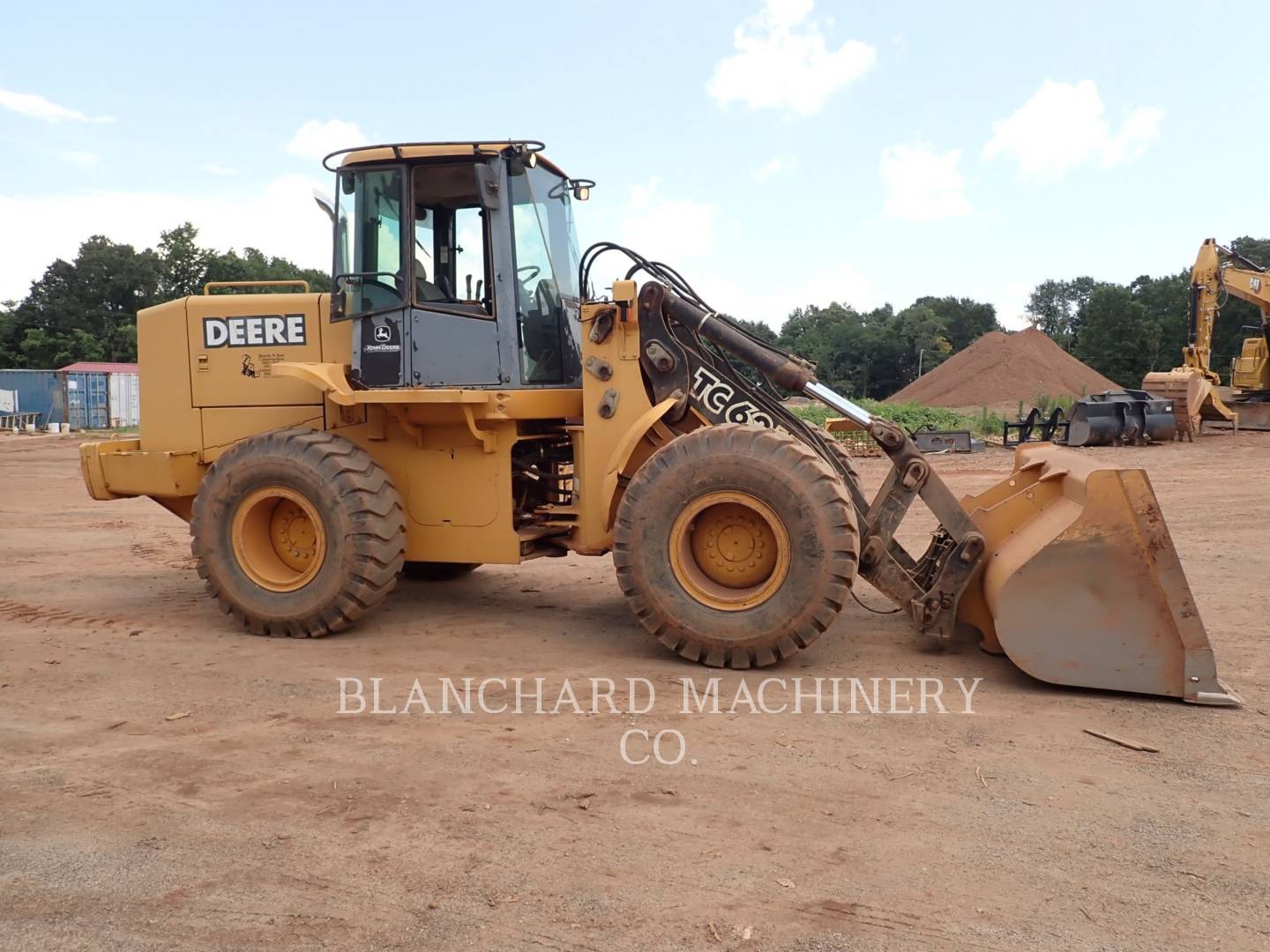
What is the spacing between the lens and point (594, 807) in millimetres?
3623

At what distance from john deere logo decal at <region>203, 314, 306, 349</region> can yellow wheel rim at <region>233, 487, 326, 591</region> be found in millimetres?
1153

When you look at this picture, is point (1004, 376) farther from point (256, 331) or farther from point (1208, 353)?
point (256, 331)

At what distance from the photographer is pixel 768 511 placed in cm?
523

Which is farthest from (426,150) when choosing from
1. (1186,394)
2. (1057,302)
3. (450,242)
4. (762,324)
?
(1057,302)

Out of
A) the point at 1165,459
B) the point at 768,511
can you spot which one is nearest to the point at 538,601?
the point at 768,511

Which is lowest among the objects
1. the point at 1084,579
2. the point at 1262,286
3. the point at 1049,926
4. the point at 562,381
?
the point at 1049,926

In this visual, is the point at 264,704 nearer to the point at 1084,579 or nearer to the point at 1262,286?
the point at 1084,579

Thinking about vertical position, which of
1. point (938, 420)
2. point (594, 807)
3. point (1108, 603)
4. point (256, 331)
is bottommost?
point (594, 807)

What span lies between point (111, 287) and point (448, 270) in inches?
1995

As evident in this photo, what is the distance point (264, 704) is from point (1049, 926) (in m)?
3.64

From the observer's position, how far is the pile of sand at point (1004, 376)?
4103 centimetres

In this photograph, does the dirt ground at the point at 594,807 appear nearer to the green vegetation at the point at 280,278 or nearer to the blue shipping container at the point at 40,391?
the blue shipping container at the point at 40,391

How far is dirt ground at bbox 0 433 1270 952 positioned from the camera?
2855 millimetres
